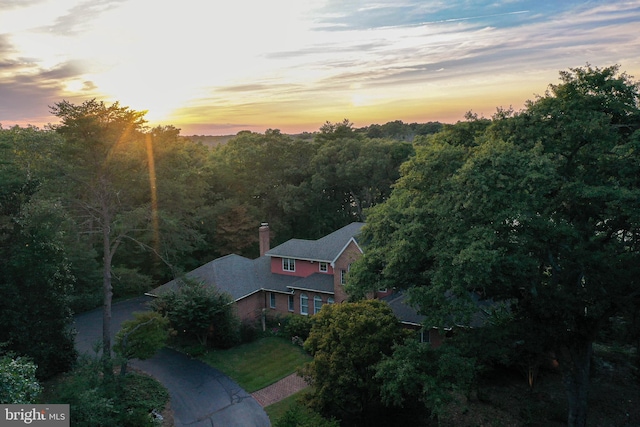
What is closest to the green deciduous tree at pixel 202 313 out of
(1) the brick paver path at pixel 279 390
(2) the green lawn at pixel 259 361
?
(2) the green lawn at pixel 259 361

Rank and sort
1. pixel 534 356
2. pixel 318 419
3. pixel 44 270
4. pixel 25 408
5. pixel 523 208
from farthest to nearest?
pixel 44 270 → pixel 534 356 → pixel 318 419 → pixel 523 208 → pixel 25 408

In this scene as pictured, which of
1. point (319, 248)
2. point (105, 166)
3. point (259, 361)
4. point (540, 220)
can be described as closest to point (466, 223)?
point (540, 220)

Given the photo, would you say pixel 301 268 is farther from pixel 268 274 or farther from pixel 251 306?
pixel 251 306

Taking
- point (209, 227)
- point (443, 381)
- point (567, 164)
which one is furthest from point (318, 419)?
point (209, 227)

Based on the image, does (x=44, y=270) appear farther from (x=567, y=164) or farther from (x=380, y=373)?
(x=567, y=164)

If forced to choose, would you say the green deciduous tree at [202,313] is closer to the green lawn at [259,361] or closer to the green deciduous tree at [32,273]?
the green lawn at [259,361]

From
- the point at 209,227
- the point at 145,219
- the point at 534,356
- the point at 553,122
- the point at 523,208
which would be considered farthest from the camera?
the point at 209,227

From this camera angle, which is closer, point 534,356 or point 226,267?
point 534,356
